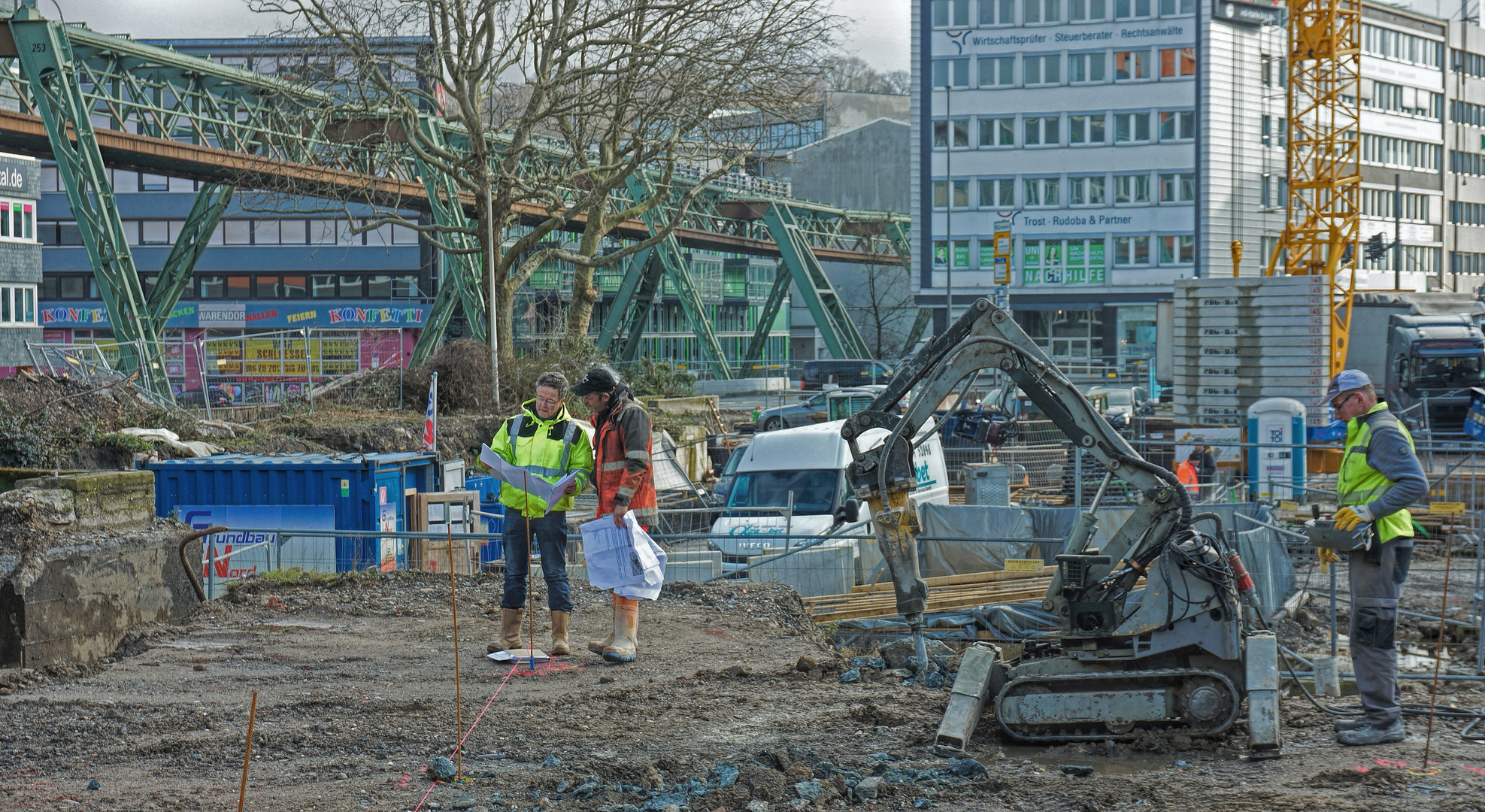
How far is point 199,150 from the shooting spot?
34344 millimetres

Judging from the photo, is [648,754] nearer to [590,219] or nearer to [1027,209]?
[590,219]

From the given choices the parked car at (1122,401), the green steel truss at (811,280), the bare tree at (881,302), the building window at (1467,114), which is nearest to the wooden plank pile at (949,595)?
the parked car at (1122,401)

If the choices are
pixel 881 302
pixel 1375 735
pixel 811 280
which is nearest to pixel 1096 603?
pixel 1375 735

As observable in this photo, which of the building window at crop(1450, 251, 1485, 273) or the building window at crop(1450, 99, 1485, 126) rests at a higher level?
the building window at crop(1450, 99, 1485, 126)

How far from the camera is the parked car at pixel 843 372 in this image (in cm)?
4672

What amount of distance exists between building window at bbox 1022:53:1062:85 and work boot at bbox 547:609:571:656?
53.3 m

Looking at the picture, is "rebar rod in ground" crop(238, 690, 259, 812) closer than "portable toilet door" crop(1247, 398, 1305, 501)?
Yes

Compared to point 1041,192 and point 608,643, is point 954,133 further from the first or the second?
point 608,643

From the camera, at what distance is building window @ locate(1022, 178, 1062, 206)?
58688mm

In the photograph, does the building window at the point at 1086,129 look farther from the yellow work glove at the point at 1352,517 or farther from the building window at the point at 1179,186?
the yellow work glove at the point at 1352,517

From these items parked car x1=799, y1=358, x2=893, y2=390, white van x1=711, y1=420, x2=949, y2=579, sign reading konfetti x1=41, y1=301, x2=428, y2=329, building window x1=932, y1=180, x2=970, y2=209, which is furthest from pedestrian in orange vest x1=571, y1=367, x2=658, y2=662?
building window x1=932, y1=180, x2=970, y2=209

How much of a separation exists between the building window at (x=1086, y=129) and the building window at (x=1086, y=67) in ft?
5.19

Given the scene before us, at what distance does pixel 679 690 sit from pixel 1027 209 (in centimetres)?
5323

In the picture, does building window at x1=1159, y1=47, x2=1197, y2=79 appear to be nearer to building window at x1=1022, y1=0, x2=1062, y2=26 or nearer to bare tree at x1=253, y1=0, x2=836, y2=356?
building window at x1=1022, y1=0, x2=1062, y2=26
